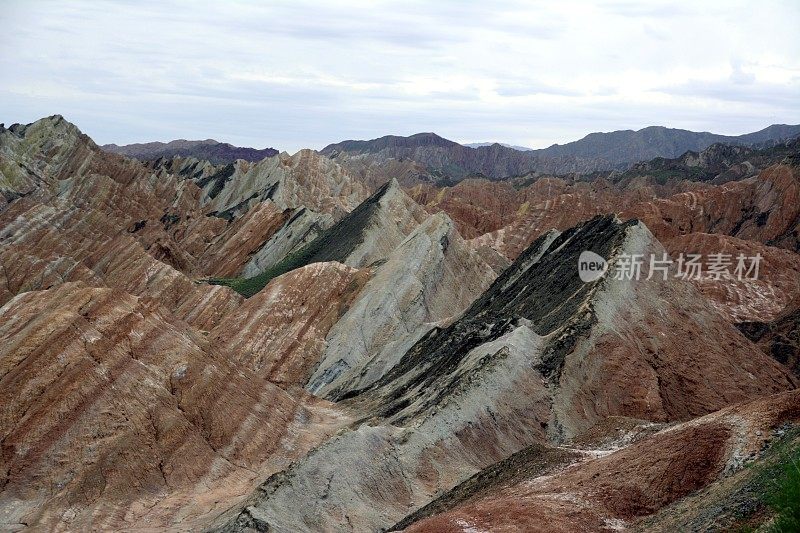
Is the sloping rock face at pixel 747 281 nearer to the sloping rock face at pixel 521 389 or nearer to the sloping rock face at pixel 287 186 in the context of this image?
the sloping rock face at pixel 521 389

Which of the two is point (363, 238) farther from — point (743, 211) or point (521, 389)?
point (743, 211)

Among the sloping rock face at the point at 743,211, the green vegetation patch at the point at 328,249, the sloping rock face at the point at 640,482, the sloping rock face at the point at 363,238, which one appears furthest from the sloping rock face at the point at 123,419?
the sloping rock face at the point at 743,211

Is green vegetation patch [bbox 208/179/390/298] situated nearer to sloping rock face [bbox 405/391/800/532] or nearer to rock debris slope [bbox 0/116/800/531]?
rock debris slope [bbox 0/116/800/531]

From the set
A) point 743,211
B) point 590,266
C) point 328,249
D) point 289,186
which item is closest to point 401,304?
point 590,266

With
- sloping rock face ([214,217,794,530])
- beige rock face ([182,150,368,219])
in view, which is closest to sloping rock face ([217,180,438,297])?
beige rock face ([182,150,368,219])

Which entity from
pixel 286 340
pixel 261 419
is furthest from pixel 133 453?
pixel 286 340

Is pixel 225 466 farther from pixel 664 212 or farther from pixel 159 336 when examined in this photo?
pixel 664 212
